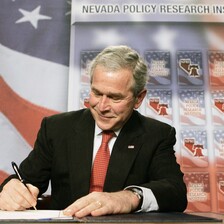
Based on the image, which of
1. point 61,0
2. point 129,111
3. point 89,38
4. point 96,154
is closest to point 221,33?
point 89,38

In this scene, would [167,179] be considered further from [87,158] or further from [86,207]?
[86,207]

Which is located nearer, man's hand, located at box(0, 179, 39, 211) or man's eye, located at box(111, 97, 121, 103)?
man's hand, located at box(0, 179, 39, 211)

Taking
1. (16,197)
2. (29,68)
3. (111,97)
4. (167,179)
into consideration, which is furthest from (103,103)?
(29,68)

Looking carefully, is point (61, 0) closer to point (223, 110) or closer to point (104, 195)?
point (223, 110)

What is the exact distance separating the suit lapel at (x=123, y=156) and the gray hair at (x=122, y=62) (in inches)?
7.2

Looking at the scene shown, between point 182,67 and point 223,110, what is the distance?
38 cm

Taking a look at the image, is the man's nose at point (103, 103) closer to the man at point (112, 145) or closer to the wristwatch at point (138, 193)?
the man at point (112, 145)

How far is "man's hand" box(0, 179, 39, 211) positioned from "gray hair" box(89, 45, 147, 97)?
0.54 metres

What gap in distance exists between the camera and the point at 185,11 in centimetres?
264

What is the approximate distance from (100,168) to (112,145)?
0.38 ft

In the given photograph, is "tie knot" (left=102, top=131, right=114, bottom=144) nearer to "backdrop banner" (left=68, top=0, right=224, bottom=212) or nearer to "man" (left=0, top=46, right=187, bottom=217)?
"man" (left=0, top=46, right=187, bottom=217)

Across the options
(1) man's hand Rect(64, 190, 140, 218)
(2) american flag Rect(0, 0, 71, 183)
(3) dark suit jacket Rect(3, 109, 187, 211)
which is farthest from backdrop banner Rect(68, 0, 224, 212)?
(1) man's hand Rect(64, 190, 140, 218)

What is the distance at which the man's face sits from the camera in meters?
1.58

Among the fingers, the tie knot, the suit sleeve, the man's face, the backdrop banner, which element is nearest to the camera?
the fingers
